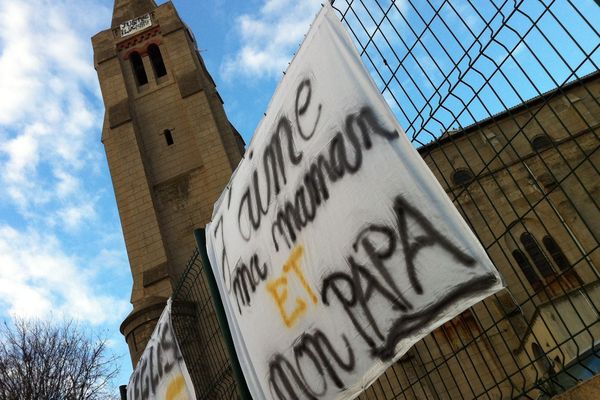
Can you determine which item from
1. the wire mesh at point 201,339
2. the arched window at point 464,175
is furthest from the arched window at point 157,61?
the arched window at point 464,175

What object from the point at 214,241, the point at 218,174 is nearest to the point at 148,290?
the point at 218,174

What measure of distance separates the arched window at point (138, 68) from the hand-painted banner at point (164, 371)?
18582 mm

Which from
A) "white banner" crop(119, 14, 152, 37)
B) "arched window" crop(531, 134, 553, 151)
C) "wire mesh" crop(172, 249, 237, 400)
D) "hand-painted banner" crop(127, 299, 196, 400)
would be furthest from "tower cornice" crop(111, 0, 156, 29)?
"arched window" crop(531, 134, 553, 151)

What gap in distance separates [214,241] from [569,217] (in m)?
18.8

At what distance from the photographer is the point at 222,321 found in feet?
14.5

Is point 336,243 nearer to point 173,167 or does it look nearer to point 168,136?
point 173,167

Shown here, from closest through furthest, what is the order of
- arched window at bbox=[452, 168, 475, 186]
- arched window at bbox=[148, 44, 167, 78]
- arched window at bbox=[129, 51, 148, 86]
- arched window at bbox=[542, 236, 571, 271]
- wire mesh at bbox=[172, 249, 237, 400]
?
arched window at bbox=[452, 168, 475, 186]
wire mesh at bbox=[172, 249, 237, 400]
arched window at bbox=[542, 236, 571, 271]
arched window at bbox=[129, 51, 148, 86]
arched window at bbox=[148, 44, 167, 78]

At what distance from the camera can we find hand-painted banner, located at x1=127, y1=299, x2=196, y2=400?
5.25 meters

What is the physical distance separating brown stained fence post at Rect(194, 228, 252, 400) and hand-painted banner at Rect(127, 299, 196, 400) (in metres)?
1.01

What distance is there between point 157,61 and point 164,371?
2041 centimetres

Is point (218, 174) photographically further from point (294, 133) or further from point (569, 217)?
point (294, 133)

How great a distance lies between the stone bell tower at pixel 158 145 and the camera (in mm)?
17203

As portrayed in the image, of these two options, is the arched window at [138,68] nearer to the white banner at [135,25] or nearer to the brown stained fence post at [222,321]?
the white banner at [135,25]

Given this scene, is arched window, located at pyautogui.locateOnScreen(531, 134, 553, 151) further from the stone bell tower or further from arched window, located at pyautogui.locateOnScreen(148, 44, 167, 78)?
arched window, located at pyautogui.locateOnScreen(148, 44, 167, 78)
